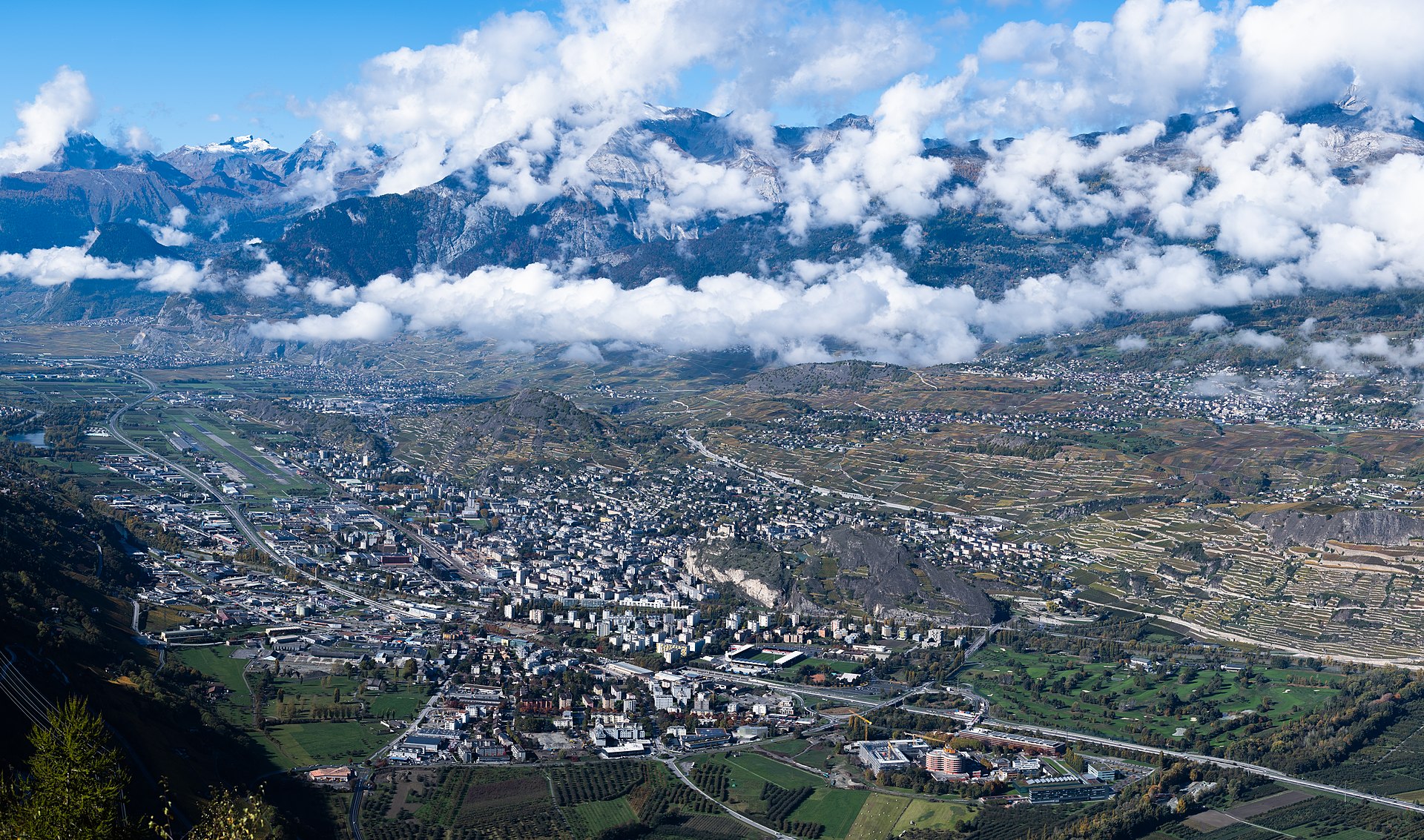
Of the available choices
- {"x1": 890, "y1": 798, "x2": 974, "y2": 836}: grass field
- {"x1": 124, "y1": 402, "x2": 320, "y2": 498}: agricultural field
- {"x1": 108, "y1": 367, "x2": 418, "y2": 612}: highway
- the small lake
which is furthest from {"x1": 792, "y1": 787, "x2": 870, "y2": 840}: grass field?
the small lake

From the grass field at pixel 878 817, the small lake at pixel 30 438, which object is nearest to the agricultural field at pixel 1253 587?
the grass field at pixel 878 817

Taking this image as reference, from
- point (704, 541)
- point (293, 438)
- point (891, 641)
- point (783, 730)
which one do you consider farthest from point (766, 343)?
point (783, 730)

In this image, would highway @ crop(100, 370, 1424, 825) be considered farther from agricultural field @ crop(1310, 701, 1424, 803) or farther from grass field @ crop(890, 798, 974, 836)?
grass field @ crop(890, 798, 974, 836)

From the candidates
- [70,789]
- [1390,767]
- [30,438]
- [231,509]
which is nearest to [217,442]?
[30,438]

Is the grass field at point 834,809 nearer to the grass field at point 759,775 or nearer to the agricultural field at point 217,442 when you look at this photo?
the grass field at point 759,775

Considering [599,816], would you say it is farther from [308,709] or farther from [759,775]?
[308,709]

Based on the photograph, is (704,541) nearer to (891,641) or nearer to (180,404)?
(891,641)
